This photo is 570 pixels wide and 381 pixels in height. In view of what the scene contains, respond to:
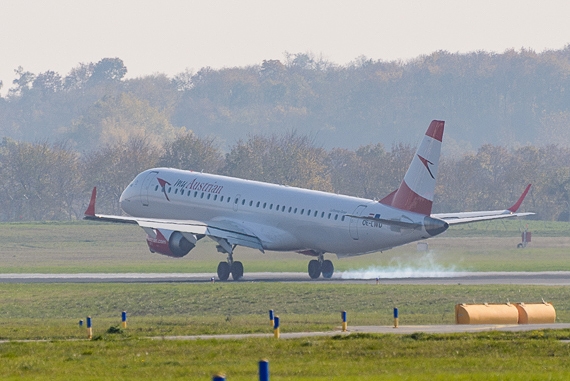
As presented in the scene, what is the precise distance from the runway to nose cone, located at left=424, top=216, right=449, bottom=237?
161 inches

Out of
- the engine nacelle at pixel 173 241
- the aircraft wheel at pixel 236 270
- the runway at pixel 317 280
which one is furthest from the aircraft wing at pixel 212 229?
the runway at pixel 317 280

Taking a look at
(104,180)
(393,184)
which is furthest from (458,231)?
(104,180)

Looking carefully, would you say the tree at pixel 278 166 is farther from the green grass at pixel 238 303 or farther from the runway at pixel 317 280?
the green grass at pixel 238 303

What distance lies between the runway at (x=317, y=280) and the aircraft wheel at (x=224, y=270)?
1.66ft

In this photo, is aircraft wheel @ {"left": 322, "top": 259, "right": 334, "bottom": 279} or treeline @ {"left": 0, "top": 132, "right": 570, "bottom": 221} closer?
aircraft wheel @ {"left": 322, "top": 259, "right": 334, "bottom": 279}

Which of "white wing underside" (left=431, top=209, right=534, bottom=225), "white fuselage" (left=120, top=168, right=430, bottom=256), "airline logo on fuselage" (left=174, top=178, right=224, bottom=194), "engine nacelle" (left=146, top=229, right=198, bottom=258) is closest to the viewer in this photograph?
"white fuselage" (left=120, top=168, right=430, bottom=256)

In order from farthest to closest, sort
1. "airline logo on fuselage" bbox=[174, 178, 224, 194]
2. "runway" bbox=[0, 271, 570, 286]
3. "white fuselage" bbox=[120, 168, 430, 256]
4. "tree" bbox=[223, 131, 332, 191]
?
"tree" bbox=[223, 131, 332, 191] → "airline logo on fuselage" bbox=[174, 178, 224, 194] → "runway" bbox=[0, 271, 570, 286] → "white fuselage" bbox=[120, 168, 430, 256]

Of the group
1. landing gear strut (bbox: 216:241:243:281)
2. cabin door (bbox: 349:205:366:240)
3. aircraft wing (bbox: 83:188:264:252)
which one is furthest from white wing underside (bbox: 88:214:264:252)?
cabin door (bbox: 349:205:366:240)

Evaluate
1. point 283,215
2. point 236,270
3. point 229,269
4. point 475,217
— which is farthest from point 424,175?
point 229,269

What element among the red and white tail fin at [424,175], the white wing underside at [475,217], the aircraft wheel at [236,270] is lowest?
the aircraft wheel at [236,270]

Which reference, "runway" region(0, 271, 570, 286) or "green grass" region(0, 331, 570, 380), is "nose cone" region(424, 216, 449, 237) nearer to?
"runway" region(0, 271, 570, 286)

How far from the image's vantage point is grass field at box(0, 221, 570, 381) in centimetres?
2947

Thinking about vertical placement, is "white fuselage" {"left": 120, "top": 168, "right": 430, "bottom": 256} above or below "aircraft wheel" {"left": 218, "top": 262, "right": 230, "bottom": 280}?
above

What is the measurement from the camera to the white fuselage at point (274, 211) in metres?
62.7
